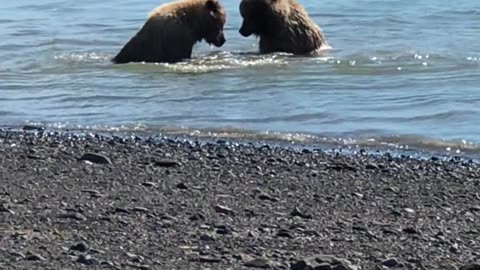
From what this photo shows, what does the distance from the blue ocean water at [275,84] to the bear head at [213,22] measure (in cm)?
24

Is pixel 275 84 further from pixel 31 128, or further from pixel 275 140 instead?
pixel 31 128

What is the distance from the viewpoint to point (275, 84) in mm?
13352

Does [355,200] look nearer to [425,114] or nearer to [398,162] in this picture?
[398,162]

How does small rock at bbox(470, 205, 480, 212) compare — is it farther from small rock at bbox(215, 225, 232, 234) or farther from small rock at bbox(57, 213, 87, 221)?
small rock at bbox(57, 213, 87, 221)

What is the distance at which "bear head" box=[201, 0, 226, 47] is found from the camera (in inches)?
589

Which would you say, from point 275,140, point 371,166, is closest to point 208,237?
point 371,166

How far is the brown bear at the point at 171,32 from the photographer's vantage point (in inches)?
577

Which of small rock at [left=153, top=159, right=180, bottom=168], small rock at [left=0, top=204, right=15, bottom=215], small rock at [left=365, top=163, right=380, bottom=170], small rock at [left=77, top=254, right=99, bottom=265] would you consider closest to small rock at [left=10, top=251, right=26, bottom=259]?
small rock at [left=77, top=254, right=99, bottom=265]

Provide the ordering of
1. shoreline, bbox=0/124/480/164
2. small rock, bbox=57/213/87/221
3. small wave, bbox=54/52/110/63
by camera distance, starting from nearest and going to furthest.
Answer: small rock, bbox=57/213/87/221 < shoreline, bbox=0/124/480/164 < small wave, bbox=54/52/110/63

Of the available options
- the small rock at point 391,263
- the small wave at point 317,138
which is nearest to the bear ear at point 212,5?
the small wave at point 317,138

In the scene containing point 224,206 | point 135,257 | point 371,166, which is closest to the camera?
point 135,257

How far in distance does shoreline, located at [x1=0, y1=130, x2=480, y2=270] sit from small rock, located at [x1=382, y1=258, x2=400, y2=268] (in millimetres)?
12

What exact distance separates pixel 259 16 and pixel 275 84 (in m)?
2.33

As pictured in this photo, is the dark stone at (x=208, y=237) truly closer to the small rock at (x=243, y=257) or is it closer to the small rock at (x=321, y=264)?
the small rock at (x=243, y=257)
